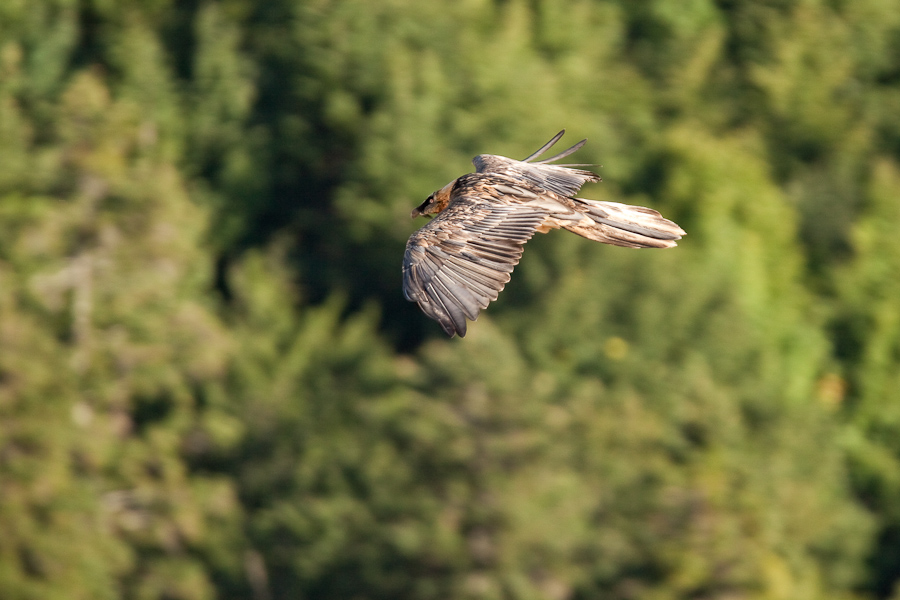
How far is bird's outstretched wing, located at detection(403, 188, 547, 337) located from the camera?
873 centimetres

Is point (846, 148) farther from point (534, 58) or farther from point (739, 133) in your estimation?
point (534, 58)

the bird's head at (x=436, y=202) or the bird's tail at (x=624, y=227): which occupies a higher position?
the bird's tail at (x=624, y=227)

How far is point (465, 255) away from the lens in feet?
30.4

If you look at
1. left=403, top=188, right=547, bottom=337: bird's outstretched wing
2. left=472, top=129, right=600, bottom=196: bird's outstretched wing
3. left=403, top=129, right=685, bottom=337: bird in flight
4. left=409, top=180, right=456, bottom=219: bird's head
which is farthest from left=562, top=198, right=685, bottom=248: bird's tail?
left=409, top=180, right=456, bottom=219: bird's head

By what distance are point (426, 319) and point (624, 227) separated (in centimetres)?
2013

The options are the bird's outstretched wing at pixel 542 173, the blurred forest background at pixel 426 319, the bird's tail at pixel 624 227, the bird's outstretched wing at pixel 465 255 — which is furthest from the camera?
the blurred forest background at pixel 426 319

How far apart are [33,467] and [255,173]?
882cm

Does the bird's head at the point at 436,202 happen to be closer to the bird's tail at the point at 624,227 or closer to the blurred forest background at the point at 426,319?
the bird's tail at the point at 624,227

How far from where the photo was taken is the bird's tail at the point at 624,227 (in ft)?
32.9

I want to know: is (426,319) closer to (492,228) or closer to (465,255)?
(492,228)

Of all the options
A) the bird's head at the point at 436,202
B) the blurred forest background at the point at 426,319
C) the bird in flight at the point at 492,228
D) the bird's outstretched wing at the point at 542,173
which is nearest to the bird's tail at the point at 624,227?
the bird in flight at the point at 492,228

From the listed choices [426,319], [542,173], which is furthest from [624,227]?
[426,319]

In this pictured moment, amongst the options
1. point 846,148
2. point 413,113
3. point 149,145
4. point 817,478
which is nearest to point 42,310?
point 149,145

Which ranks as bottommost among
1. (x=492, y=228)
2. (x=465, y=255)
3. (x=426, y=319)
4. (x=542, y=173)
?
(x=426, y=319)
